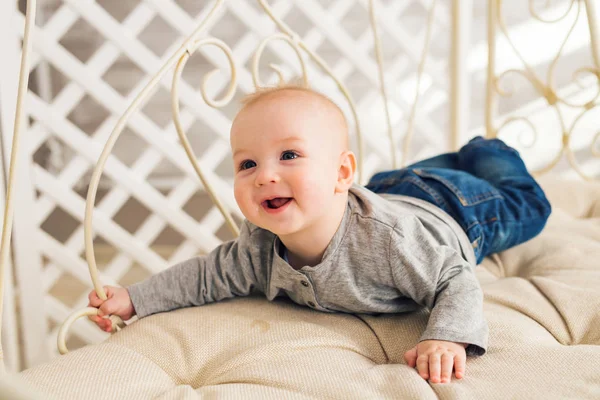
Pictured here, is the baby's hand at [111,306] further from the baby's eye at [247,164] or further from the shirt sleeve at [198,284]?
the baby's eye at [247,164]

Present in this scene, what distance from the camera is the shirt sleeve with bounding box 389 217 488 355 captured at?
0.74 metres

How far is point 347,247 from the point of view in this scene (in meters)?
0.86

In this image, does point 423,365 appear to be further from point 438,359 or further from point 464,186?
point 464,186

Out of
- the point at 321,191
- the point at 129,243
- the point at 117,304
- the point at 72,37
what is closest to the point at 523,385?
the point at 321,191

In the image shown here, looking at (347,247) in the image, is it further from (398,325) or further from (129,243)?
(129,243)

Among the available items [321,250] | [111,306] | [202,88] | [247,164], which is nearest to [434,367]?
[321,250]

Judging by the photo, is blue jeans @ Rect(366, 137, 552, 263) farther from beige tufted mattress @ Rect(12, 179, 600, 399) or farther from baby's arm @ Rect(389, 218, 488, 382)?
baby's arm @ Rect(389, 218, 488, 382)

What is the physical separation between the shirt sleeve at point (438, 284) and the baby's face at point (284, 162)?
0.40ft

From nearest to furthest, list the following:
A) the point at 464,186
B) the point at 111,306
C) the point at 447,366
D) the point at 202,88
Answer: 1. the point at 447,366
2. the point at 111,306
3. the point at 202,88
4. the point at 464,186

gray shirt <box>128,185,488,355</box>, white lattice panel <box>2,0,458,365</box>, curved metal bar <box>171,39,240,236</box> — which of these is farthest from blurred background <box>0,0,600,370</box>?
gray shirt <box>128,185,488,355</box>

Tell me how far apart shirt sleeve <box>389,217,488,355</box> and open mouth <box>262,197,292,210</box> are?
156 millimetres

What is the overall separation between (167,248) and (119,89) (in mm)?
669

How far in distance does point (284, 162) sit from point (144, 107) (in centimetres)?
174

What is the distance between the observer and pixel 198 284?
93cm
